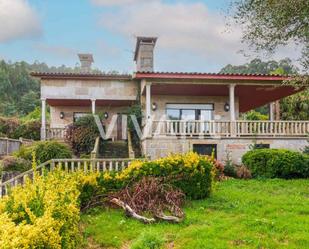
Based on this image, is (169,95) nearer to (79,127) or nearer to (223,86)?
(223,86)

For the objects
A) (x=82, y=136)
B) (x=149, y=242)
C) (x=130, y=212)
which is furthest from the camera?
(x=82, y=136)

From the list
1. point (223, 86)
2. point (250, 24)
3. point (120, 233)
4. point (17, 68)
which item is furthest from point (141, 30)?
point (17, 68)

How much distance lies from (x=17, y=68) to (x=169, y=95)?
57.0 meters

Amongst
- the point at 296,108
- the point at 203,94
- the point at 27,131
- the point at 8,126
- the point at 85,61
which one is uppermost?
Result: the point at 85,61

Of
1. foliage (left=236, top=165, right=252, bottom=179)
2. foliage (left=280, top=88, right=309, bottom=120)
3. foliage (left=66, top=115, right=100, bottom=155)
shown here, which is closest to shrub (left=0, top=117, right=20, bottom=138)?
foliage (left=66, top=115, right=100, bottom=155)

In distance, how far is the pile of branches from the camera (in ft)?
33.3

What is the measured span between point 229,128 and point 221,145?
1213 millimetres

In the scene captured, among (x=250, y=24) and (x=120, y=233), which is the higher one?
(x=250, y=24)

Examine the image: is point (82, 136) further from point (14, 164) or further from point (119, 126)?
point (119, 126)

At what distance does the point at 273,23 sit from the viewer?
37.4 feet

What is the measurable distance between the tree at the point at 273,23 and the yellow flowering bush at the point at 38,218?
22.6 ft

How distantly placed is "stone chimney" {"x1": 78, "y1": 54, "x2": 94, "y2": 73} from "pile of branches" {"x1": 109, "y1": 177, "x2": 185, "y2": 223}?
62.4 ft

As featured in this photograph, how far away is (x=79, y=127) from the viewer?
21.8 meters

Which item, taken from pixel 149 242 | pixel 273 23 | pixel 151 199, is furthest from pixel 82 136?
pixel 149 242
